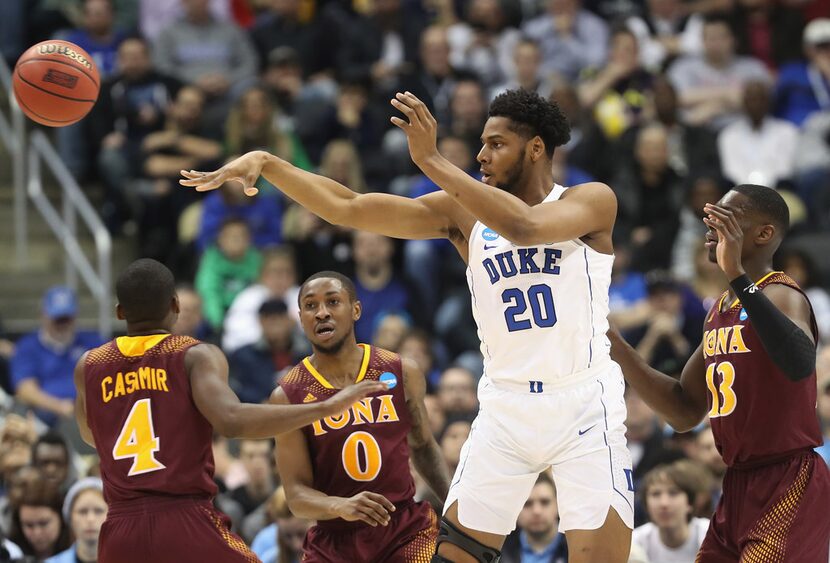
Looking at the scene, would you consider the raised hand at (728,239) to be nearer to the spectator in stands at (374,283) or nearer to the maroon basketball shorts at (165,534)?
the maroon basketball shorts at (165,534)

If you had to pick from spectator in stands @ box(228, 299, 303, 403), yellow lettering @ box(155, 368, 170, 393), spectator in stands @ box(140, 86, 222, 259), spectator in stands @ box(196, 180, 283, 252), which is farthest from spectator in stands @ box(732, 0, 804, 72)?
yellow lettering @ box(155, 368, 170, 393)

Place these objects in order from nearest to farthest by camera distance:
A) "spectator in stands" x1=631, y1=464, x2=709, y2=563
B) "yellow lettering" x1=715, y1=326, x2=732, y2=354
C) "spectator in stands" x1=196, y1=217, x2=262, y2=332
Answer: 1. "yellow lettering" x1=715, y1=326, x2=732, y2=354
2. "spectator in stands" x1=631, y1=464, x2=709, y2=563
3. "spectator in stands" x1=196, y1=217, x2=262, y2=332

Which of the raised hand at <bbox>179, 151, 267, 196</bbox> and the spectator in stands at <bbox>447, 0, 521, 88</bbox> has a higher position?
the spectator in stands at <bbox>447, 0, 521, 88</bbox>

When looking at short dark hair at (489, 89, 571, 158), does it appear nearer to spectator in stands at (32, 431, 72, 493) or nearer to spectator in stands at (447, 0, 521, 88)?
spectator in stands at (32, 431, 72, 493)

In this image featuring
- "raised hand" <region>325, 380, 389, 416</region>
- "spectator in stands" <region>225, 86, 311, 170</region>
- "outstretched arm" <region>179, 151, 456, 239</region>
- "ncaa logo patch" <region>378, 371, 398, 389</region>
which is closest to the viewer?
"raised hand" <region>325, 380, 389, 416</region>

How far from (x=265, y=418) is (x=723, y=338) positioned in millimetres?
2347

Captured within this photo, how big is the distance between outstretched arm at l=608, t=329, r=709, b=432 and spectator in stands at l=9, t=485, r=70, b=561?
4.49m

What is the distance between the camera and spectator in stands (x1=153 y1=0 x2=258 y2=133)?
1631cm

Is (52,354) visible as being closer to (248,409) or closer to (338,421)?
(338,421)

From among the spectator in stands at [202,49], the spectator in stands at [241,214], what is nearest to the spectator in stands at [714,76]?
the spectator in stands at [241,214]

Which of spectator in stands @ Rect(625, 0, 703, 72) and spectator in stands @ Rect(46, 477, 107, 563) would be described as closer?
spectator in stands @ Rect(46, 477, 107, 563)

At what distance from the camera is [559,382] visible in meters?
6.84

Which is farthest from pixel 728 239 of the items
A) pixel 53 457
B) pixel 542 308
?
pixel 53 457

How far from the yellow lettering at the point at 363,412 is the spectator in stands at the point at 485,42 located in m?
8.83
